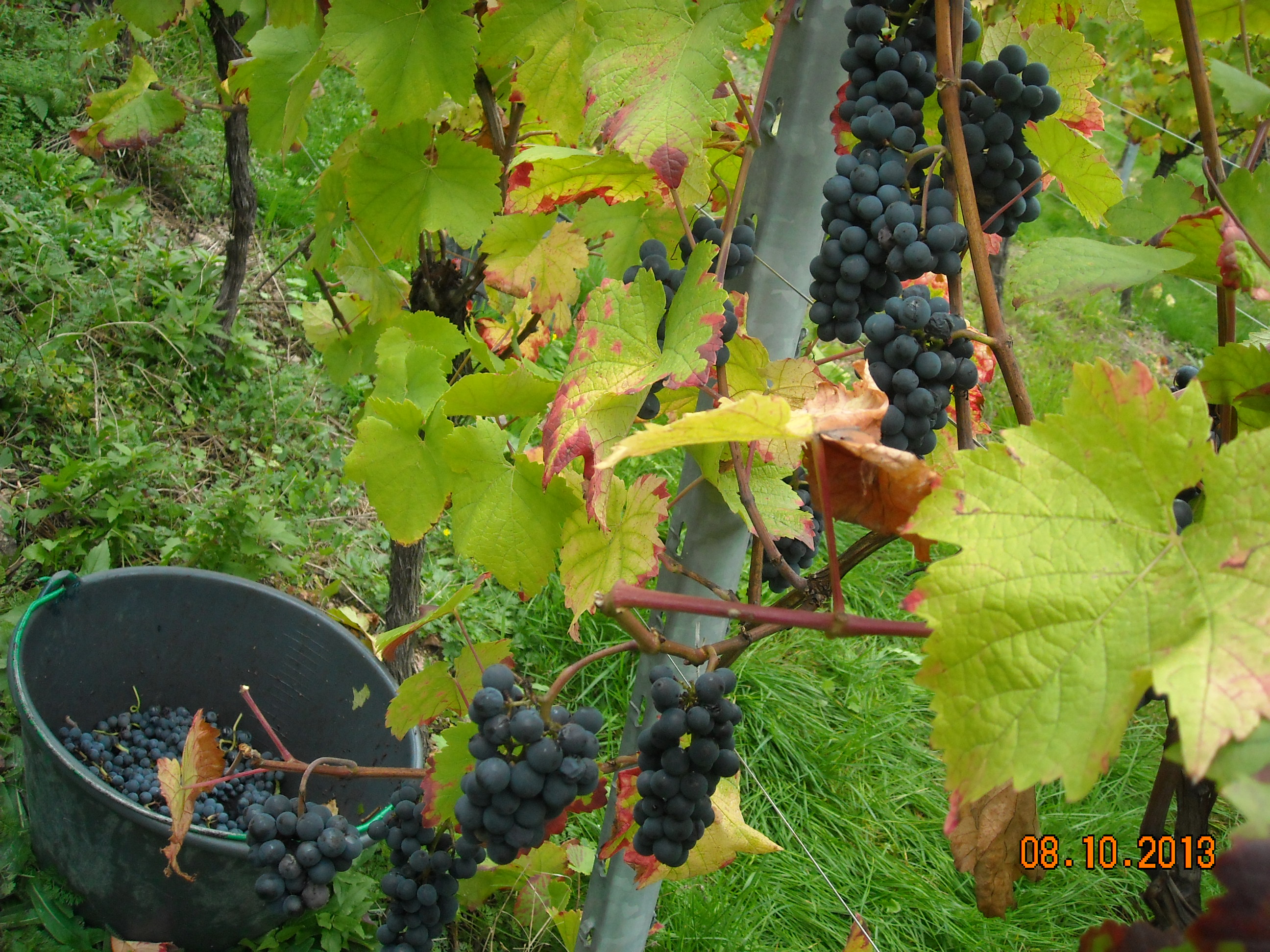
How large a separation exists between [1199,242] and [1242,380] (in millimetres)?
117

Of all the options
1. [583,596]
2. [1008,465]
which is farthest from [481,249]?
[1008,465]

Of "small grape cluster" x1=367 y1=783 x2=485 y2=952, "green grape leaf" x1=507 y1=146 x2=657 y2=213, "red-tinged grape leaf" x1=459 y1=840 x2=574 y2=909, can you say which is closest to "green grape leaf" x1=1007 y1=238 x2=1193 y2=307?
"green grape leaf" x1=507 y1=146 x2=657 y2=213

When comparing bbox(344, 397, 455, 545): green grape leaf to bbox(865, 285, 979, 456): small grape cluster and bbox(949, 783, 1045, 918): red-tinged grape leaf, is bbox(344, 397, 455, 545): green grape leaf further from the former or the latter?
bbox(949, 783, 1045, 918): red-tinged grape leaf

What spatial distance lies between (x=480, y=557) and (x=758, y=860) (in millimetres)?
1671

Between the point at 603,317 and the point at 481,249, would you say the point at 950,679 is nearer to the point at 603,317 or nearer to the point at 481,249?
the point at 603,317

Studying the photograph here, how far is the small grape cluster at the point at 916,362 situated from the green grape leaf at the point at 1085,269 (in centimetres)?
8

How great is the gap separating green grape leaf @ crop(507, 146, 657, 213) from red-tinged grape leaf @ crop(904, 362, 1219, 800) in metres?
0.68

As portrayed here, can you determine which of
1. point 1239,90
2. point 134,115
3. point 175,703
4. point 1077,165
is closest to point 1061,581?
point 1239,90

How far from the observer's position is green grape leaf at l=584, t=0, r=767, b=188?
0.90 m

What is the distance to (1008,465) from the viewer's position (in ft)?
1.96

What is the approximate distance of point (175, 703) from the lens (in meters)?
2.35

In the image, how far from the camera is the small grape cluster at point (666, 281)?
3.10ft

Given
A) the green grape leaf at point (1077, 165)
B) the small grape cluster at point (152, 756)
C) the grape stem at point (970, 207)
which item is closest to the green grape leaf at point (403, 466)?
the grape stem at point (970, 207)

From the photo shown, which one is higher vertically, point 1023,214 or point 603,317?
point 1023,214
